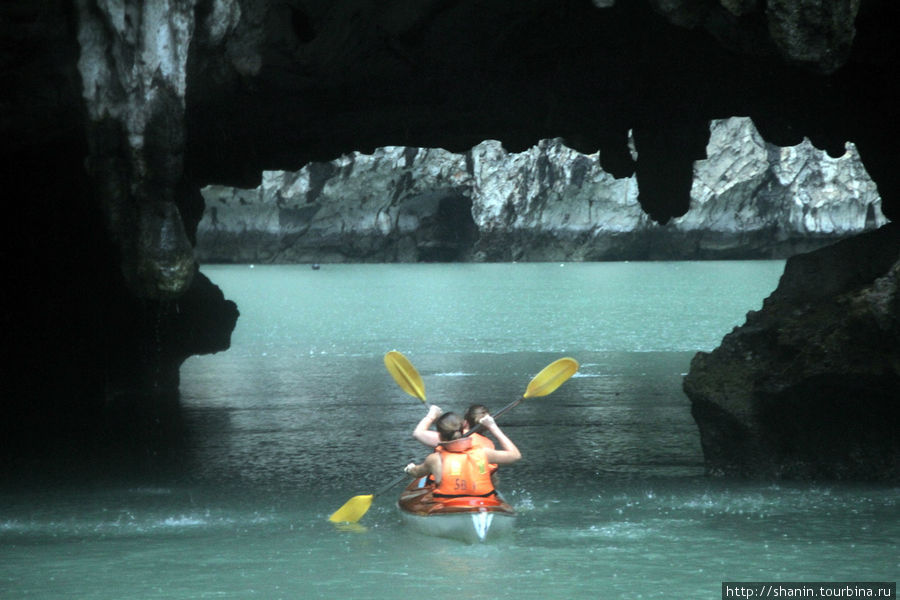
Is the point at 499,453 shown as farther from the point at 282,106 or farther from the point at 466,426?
the point at 282,106

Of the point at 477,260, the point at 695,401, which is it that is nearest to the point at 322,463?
the point at 695,401

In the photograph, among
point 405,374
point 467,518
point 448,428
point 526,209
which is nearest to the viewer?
point 467,518

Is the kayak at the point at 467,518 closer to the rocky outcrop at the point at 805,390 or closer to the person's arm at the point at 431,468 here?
the person's arm at the point at 431,468

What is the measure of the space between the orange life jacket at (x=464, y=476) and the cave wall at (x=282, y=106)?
10.9ft

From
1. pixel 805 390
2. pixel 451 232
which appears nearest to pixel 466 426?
pixel 805 390

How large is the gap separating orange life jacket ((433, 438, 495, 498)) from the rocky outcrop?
369 cm

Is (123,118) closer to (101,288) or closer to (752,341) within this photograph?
(752,341)

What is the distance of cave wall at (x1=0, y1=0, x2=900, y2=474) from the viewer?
1189 centimetres

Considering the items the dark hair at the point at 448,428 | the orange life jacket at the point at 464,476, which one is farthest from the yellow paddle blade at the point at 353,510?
the dark hair at the point at 448,428

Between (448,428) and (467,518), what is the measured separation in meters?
0.94

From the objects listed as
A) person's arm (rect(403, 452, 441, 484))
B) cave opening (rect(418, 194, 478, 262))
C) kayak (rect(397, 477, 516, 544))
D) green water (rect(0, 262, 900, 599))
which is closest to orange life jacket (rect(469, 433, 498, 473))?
kayak (rect(397, 477, 516, 544))

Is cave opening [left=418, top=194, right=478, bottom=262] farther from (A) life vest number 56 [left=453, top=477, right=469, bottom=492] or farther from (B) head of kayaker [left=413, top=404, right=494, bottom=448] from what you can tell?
(A) life vest number 56 [left=453, top=477, right=469, bottom=492]

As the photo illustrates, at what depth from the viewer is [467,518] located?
1109cm

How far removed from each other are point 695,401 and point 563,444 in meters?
3.25
